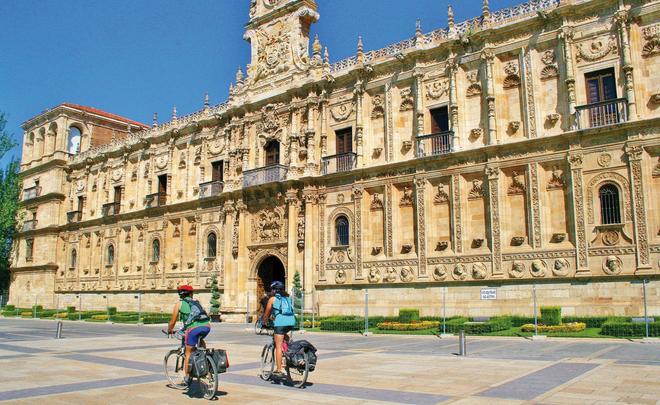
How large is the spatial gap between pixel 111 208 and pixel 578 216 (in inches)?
1473

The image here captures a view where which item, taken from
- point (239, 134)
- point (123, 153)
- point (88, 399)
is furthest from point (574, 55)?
point (123, 153)

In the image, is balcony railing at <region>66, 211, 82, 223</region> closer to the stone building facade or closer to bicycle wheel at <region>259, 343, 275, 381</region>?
the stone building facade

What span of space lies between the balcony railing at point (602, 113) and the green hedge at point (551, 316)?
303 inches

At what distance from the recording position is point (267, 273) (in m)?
36.4

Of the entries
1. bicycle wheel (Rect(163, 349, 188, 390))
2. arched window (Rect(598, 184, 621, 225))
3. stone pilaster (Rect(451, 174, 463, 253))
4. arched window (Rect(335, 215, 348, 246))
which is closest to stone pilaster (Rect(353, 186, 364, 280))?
arched window (Rect(335, 215, 348, 246))

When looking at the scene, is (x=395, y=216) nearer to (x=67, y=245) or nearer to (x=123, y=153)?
(x=123, y=153)

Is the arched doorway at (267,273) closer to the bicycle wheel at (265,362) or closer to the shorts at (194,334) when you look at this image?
the bicycle wheel at (265,362)

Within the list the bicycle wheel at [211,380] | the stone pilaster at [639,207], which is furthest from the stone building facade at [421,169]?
the bicycle wheel at [211,380]

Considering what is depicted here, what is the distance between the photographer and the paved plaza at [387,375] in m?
9.29

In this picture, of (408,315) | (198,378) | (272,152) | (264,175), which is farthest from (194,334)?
(272,152)

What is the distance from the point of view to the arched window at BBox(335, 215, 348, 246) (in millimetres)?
31797

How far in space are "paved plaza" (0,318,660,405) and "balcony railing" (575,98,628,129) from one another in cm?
982

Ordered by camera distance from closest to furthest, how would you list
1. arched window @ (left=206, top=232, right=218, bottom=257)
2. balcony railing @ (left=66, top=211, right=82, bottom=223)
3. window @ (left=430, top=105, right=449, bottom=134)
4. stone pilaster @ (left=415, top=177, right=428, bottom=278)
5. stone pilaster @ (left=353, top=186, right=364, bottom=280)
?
stone pilaster @ (left=415, top=177, right=428, bottom=278)
window @ (left=430, top=105, right=449, bottom=134)
stone pilaster @ (left=353, top=186, right=364, bottom=280)
arched window @ (left=206, top=232, right=218, bottom=257)
balcony railing @ (left=66, top=211, right=82, bottom=223)

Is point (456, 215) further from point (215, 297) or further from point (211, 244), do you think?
point (211, 244)
